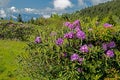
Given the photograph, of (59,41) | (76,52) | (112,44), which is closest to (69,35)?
(59,41)

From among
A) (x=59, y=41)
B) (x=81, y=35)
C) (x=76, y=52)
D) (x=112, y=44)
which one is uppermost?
(x=81, y=35)

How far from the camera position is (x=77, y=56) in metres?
9.13

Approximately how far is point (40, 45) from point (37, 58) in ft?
1.23

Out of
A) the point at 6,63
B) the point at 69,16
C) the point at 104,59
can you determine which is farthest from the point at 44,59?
the point at 6,63

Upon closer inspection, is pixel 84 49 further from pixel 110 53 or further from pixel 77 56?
pixel 110 53

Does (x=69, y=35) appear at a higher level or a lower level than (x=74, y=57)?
higher

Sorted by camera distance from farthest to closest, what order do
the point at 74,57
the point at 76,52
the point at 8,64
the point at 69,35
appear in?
the point at 8,64
the point at 69,35
the point at 76,52
the point at 74,57

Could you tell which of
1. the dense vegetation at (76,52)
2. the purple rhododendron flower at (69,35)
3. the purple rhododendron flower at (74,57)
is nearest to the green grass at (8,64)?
the dense vegetation at (76,52)

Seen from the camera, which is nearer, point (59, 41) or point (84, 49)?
point (84, 49)

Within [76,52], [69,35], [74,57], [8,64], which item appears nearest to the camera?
[74,57]

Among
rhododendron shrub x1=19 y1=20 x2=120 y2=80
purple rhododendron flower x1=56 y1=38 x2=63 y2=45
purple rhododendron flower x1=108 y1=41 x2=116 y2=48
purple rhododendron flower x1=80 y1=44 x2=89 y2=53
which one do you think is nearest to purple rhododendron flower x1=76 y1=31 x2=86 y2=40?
rhododendron shrub x1=19 y1=20 x2=120 y2=80

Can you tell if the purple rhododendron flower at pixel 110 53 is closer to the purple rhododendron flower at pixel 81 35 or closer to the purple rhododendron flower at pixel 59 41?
the purple rhododendron flower at pixel 81 35

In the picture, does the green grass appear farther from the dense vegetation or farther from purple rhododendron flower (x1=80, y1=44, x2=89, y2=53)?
purple rhododendron flower (x1=80, y1=44, x2=89, y2=53)

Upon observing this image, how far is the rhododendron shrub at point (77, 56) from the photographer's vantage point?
9148 mm
